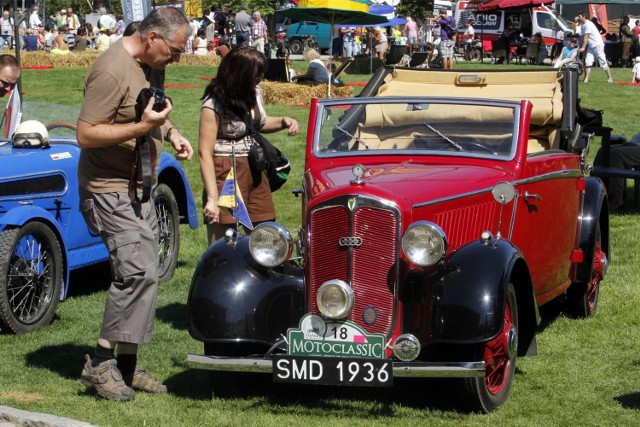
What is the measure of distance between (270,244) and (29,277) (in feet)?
7.60

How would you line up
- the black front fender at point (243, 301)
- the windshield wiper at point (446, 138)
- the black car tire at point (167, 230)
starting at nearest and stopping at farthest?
1. the black front fender at point (243, 301)
2. the windshield wiper at point (446, 138)
3. the black car tire at point (167, 230)

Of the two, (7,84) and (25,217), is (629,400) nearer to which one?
(25,217)

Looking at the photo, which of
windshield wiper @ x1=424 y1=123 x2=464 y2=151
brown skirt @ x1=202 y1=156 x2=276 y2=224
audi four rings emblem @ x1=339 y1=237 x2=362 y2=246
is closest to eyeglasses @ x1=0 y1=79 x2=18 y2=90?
brown skirt @ x1=202 y1=156 x2=276 y2=224

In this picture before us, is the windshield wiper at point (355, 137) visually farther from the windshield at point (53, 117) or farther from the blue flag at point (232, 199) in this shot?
the windshield at point (53, 117)

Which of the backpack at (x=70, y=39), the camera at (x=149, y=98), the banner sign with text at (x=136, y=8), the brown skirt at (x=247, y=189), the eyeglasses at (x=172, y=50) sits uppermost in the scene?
the eyeglasses at (x=172, y=50)

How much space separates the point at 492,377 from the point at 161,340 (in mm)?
2362

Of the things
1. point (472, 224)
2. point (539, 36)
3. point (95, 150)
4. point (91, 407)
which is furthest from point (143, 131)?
point (539, 36)

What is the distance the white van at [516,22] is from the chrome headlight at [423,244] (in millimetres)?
32302

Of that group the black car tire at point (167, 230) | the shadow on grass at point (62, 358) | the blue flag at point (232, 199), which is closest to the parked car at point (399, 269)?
the blue flag at point (232, 199)

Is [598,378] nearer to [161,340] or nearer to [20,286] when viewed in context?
[161,340]

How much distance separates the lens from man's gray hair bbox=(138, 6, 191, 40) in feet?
17.5

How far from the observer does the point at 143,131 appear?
17.3ft

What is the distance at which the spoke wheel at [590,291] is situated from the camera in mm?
7555

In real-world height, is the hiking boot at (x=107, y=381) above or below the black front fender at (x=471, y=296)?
below
